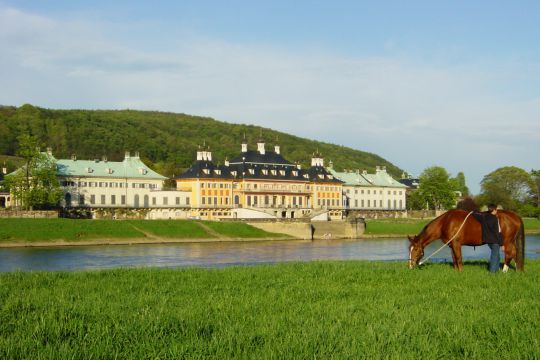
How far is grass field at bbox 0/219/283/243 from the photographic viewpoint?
72125 mm

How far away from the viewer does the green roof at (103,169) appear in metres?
104

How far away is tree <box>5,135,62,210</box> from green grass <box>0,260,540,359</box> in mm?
67115

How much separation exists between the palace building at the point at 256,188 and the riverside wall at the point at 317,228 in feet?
28.5

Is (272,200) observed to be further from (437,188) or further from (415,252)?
(415,252)

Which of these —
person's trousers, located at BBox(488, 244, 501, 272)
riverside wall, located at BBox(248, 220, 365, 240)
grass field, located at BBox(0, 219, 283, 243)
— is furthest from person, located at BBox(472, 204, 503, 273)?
riverside wall, located at BBox(248, 220, 365, 240)

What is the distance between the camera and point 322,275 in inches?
876

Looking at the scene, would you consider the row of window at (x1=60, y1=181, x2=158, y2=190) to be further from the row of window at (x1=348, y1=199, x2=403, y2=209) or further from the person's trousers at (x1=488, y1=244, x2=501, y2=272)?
the person's trousers at (x1=488, y1=244, x2=501, y2=272)

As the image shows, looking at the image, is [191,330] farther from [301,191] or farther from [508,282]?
[301,191]

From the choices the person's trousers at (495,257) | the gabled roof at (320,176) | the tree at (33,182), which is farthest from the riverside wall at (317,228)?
the person's trousers at (495,257)

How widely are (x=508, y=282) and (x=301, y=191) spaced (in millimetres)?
97952

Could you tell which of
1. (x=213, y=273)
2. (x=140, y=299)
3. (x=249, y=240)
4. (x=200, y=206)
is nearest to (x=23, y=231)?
(x=249, y=240)

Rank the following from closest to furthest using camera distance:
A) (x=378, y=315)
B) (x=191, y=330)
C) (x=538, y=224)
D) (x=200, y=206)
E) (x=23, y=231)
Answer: (x=191, y=330) → (x=378, y=315) → (x=23, y=231) → (x=200, y=206) → (x=538, y=224)

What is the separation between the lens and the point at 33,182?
90.0 metres

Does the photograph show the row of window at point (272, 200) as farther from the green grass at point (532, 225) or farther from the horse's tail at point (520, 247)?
the horse's tail at point (520, 247)
